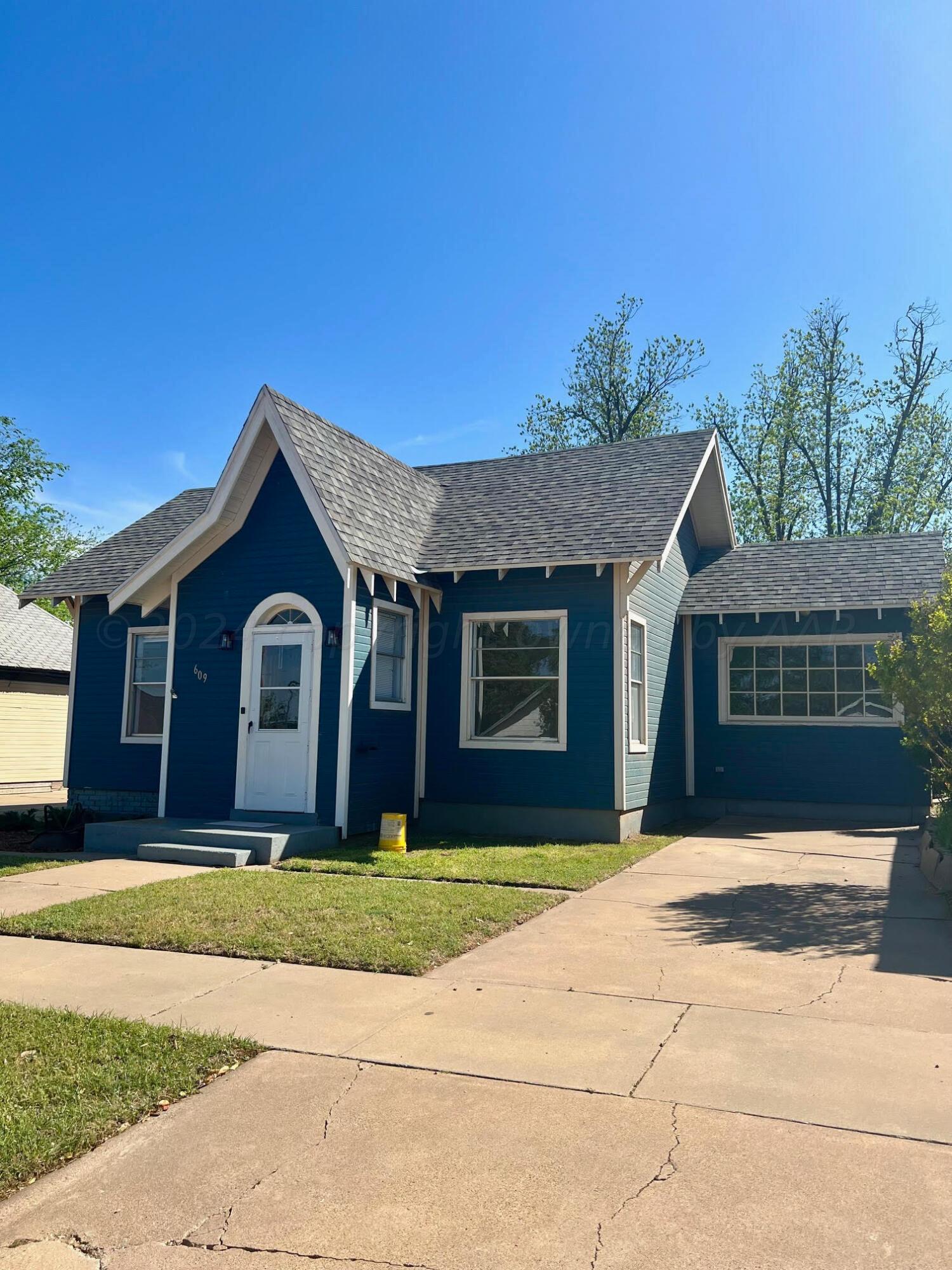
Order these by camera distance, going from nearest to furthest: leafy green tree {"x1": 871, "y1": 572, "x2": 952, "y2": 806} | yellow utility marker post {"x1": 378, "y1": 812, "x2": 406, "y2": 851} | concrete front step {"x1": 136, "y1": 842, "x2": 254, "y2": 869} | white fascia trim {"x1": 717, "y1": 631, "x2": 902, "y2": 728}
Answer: leafy green tree {"x1": 871, "y1": 572, "x2": 952, "y2": 806} → concrete front step {"x1": 136, "y1": 842, "x2": 254, "y2": 869} → yellow utility marker post {"x1": 378, "y1": 812, "x2": 406, "y2": 851} → white fascia trim {"x1": 717, "y1": 631, "x2": 902, "y2": 728}

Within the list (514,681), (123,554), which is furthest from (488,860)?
(123,554)

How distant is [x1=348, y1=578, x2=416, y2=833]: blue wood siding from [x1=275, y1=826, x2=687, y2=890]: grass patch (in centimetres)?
49

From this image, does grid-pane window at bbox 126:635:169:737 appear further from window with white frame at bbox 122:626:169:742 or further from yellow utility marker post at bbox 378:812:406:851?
yellow utility marker post at bbox 378:812:406:851

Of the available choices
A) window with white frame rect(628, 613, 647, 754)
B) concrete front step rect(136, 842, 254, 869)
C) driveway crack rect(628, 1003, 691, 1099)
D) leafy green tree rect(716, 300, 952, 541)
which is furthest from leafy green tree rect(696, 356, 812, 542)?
driveway crack rect(628, 1003, 691, 1099)

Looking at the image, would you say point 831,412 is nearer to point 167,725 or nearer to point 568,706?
point 568,706

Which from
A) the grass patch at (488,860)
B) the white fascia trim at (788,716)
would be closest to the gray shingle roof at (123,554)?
the grass patch at (488,860)

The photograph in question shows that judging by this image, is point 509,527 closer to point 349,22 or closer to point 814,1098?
point 349,22

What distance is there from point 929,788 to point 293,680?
933 cm

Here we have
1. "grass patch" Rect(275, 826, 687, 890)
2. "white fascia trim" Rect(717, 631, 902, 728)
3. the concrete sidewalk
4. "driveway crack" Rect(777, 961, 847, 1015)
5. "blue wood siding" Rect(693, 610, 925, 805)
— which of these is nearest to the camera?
"driveway crack" Rect(777, 961, 847, 1015)

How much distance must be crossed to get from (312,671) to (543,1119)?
8.82 m

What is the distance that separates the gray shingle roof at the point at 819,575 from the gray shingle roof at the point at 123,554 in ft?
31.1

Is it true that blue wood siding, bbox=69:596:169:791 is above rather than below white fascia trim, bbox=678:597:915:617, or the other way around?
below

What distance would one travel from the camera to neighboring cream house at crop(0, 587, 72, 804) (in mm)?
23578

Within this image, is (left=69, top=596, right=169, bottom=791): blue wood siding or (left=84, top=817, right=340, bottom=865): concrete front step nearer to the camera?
(left=84, top=817, right=340, bottom=865): concrete front step
